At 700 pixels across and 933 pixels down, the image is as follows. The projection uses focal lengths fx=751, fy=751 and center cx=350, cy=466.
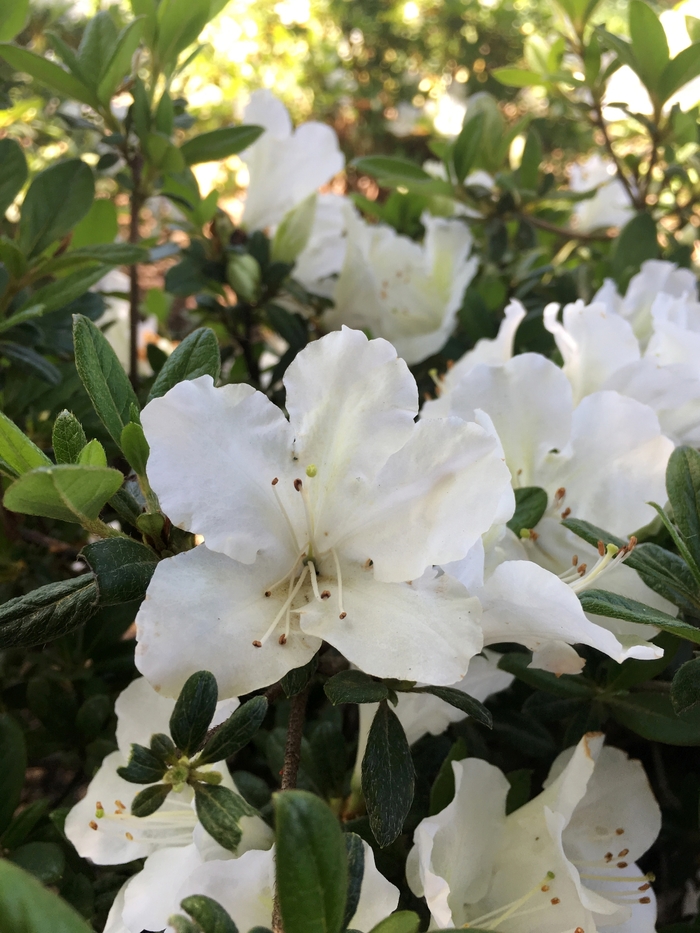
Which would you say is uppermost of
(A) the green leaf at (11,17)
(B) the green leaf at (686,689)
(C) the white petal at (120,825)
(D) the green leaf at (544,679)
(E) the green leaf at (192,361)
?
(A) the green leaf at (11,17)

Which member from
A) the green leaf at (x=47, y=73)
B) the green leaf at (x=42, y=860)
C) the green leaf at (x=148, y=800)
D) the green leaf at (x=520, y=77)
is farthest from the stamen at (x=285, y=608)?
the green leaf at (x=520, y=77)

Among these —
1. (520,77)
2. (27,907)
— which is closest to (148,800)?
(27,907)

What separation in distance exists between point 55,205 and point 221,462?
520mm

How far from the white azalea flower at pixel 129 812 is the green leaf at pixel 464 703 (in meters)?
0.21

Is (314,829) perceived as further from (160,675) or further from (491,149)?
(491,149)

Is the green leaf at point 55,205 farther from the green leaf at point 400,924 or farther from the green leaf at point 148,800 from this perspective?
the green leaf at point 400,924

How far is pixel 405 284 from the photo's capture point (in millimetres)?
1208

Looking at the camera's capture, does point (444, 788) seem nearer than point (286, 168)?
Yes

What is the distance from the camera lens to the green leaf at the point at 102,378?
56 cm

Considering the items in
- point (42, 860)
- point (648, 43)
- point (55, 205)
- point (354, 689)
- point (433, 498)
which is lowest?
point (42, 860)

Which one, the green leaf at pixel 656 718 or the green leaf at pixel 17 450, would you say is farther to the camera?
the green leaf at pixel 656 718

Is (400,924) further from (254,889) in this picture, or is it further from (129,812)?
(129,812)

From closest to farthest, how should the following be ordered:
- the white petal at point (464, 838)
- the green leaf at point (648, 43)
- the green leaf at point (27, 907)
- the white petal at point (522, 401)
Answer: the green leaf at point (27, 907), the white petal at point (464, 838), the white petal at point (522, 401), the green leaf at point (648, 43)

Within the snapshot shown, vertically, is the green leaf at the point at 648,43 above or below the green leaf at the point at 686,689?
above
